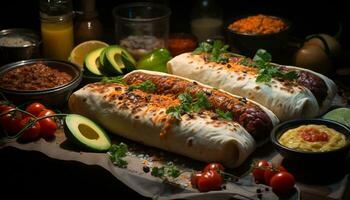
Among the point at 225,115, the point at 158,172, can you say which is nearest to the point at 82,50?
the point at 225,115

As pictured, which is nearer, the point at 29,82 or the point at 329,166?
the point at 329,166

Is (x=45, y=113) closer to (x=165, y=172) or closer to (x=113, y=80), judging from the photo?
(x=113, y=80)

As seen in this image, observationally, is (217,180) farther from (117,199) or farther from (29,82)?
(29,82)

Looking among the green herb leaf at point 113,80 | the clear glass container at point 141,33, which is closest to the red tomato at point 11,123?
the green herb leaf at point 113,80

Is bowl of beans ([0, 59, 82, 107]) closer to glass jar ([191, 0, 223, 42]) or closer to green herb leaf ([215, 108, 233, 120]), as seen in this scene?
green herb leaf ([215, 108, 233, 120])

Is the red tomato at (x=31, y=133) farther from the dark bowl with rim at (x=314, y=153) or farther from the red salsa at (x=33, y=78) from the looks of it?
the dark bowl with rim at (x=314, y=153)

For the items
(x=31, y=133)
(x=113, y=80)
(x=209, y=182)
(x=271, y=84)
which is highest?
(x=271, y=84)

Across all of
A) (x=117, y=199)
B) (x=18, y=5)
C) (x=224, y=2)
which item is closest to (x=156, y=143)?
(x=117, y=199)
